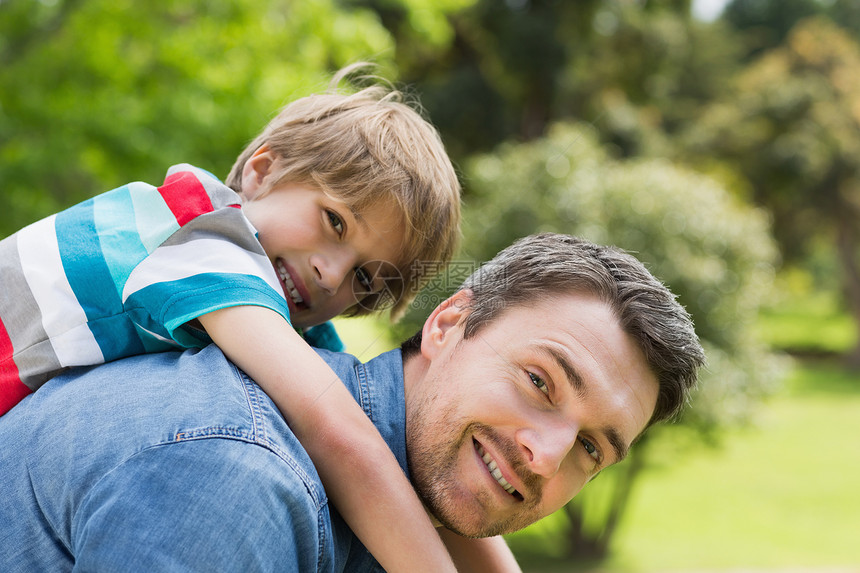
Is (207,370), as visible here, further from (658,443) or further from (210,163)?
(658,443)

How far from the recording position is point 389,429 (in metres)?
1.51

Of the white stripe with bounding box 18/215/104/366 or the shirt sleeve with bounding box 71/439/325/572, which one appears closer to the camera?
the shirt sleeve with bounding box 71/439/325/572

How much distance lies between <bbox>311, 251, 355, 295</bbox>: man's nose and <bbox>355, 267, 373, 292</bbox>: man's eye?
0.07 m

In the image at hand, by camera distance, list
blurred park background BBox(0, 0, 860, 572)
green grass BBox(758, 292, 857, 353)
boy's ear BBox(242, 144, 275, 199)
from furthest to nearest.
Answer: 1. green grass BBox(758, 292, 857, 353)
2. blurred park background BBox(0, 0, 860, 572)
3. boy's ear BBox(242, 144, 275, 199)

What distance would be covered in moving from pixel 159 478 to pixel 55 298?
611 millimetres

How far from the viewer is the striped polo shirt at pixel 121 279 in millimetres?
1442

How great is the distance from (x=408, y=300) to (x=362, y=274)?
0.21 meters

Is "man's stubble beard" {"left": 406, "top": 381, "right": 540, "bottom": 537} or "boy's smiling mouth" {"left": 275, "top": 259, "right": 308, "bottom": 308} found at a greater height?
"boy's smiling mouth" {"left": 275, "top": 259, "right": 308, "bottom": 308}

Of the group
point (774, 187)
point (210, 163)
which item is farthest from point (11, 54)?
point (774, 187)

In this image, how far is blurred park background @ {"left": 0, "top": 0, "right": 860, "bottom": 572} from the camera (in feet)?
16.0

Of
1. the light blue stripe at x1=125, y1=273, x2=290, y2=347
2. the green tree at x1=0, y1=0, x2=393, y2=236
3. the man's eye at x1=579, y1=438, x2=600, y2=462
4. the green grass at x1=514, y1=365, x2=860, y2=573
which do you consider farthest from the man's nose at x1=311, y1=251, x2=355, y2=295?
the green grass at x1=514, y1=365, x2=860, y2=573

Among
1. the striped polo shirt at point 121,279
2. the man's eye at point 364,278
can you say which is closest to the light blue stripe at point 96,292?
the striped polo shirt at point 121,279

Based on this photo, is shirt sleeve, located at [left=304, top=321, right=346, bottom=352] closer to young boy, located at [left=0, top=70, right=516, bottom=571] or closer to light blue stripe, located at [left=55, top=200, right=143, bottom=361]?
young boy, located at [left=0, top=70, right=516, bottom=571]

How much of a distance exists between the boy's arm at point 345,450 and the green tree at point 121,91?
11.2ft
